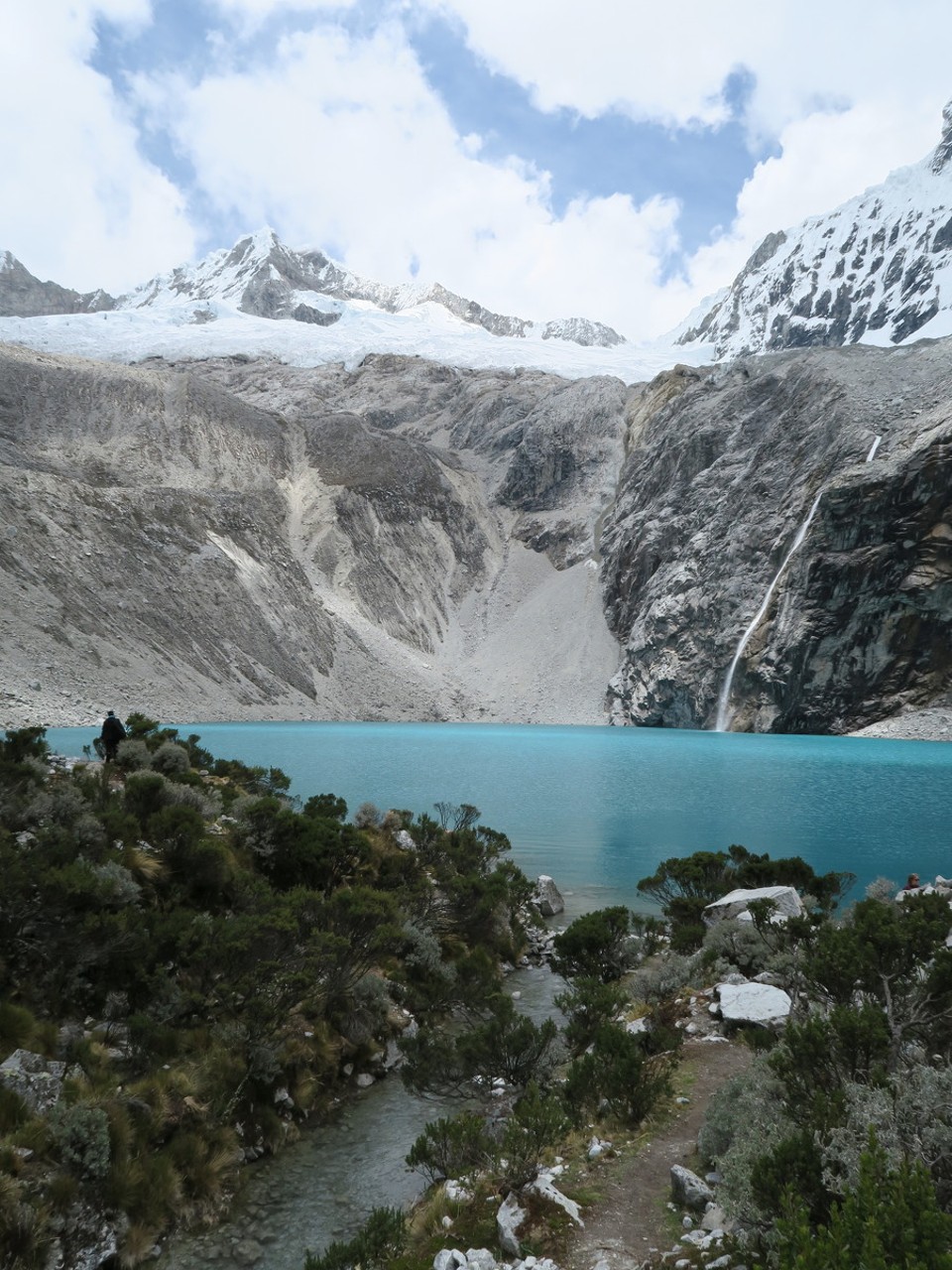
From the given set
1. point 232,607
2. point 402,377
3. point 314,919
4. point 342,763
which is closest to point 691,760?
point 342,763

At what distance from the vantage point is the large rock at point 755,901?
1268 centimetres

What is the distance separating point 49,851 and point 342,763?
1141 inches

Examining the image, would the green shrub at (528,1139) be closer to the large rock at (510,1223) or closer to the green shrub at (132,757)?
the large rock at (510,1223)

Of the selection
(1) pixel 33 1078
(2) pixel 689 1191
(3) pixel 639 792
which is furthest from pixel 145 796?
(3) pixel 639 792

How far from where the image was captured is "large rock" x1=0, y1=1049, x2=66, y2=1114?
21.5 ft

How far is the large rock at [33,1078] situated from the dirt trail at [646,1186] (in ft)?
14.8

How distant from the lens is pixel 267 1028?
8.64 m

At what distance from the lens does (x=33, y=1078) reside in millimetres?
6715

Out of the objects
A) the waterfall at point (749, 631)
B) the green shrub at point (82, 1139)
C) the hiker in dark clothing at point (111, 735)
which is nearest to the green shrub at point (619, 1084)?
the green shrub at point (82, 1139)

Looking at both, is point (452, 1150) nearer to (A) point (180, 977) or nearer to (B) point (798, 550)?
(A) point (180, 977)

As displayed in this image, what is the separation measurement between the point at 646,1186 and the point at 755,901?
677 centimetres

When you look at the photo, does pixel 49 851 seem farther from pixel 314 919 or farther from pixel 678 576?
pixel 678 576

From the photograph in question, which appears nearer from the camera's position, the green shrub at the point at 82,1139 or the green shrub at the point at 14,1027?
the green shrub at the point at 82,1139

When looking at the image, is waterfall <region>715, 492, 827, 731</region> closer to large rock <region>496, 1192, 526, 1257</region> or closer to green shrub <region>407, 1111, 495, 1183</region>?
green shrub <region>407, 1111, 495, 1183</region>
